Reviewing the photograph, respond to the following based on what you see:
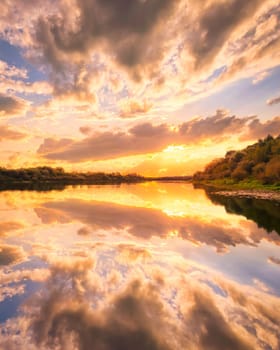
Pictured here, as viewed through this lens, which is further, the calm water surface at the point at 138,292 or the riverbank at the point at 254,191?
the riverbank at the point at 254,191

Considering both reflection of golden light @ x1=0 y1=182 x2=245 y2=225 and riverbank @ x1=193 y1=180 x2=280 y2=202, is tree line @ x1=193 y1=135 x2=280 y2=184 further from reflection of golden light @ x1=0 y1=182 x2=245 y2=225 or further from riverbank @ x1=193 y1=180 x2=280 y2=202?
reflection of golden light @ x1=0 y1=182 x2=245 y2=225

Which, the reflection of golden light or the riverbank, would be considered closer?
the reflection of golden light

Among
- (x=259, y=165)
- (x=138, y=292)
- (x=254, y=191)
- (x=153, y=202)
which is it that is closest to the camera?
(x=138, y=292)

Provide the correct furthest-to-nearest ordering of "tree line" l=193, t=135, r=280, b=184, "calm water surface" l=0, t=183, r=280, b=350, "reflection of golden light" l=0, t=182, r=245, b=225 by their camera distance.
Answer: "tree line" l=193, t=135, r=280, b=184 < "reflection of golden light" l=0, t=182, r=245, b=225 < "calm water surface" l=0, t=183, r=280, b=350

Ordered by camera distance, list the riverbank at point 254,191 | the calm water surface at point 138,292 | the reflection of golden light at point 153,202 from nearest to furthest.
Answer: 1. the calm water surface at point 138,292
2. the reflection of golden light at point 153,202
3. the riverbank at point 254,191

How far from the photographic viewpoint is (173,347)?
454 centimetres

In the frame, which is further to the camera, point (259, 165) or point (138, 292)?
point (259, 165)

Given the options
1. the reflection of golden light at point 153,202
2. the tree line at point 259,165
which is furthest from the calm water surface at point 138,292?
the tree line at point 259,165

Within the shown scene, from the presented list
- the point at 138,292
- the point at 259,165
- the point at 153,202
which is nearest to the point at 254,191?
the point at 259,165

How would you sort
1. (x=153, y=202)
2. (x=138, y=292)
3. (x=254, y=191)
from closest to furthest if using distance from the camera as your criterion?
(x=138, y=292)
(x=153, y=202)
(x=254, y=191)

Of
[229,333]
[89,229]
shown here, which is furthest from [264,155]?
[229,333]

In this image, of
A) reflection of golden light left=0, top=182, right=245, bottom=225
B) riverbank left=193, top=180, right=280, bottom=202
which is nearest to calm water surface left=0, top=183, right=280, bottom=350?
reflection of golden light left=0, top=182, right=245, bottom=225

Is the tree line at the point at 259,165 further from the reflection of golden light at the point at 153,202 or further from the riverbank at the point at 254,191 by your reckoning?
the reflection of golden light at the point at 153,202

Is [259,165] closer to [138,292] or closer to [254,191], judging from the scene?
[254,191]
